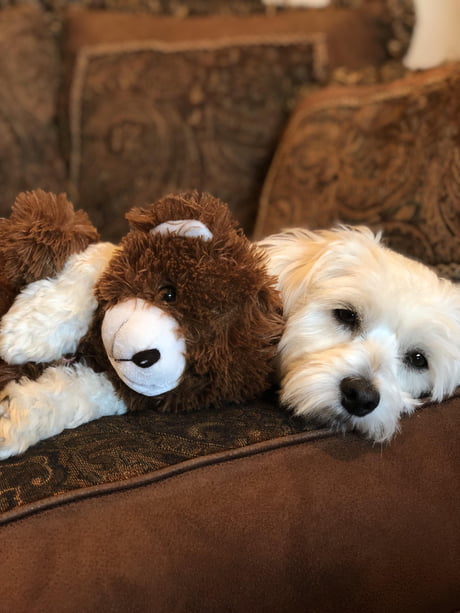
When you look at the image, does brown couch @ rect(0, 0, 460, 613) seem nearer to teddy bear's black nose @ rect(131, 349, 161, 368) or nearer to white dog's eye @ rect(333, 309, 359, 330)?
teddy bear's black nose @ rect(131, 349, 161, 368)

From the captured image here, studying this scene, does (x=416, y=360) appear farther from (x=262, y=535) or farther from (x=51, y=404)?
(x=51, y=404)

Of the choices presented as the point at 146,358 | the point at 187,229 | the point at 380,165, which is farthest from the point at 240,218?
the point at 146,358

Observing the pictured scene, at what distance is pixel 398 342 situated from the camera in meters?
1.10

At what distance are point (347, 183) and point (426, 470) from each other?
859mm

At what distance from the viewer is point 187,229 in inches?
34.4

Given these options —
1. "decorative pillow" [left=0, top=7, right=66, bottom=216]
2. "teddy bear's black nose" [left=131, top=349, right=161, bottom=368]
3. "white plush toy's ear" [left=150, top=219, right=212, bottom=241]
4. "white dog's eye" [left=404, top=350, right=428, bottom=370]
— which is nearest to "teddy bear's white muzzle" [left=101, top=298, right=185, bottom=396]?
"teddy bear's black nose" [left=131, top=349, right=161, bottom=368]

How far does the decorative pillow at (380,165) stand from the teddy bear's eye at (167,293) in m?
0.68

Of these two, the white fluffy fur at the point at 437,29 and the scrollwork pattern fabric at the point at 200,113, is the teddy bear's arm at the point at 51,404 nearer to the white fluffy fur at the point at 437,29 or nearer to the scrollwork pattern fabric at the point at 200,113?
the scrollwork pattern fabric at the point at 200,113

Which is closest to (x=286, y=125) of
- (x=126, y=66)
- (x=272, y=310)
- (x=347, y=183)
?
(x=347, y=183)

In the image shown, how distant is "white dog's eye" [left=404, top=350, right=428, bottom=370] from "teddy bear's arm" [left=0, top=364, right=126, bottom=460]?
533 mm

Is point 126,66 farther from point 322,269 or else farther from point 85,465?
point 85,465

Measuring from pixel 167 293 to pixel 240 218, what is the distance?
1.01m

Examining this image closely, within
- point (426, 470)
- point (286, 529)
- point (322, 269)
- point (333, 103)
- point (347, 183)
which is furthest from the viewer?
point (333, 103)

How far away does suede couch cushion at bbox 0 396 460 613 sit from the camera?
0.65m
